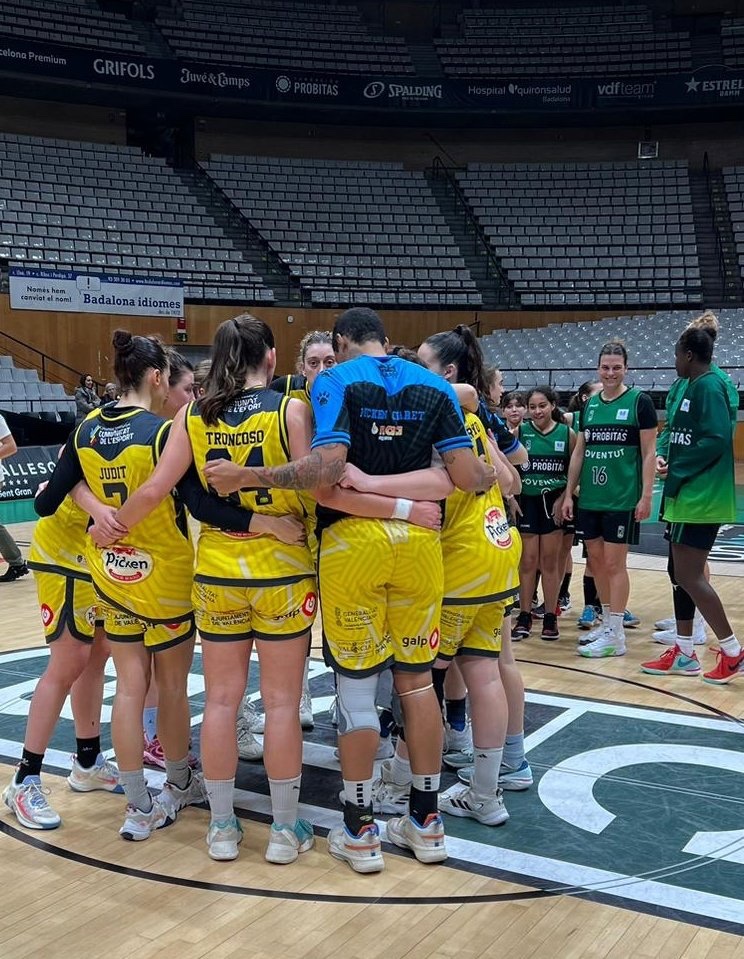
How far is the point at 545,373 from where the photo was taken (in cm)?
A: 1788

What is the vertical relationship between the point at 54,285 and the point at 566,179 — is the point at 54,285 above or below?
below

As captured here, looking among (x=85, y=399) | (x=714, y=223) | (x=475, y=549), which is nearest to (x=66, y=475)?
(x=475, y=549)

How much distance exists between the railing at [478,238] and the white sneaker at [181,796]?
1865 centimetres

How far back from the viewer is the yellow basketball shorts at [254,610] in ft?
10.1

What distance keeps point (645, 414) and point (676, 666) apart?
58.9 inches

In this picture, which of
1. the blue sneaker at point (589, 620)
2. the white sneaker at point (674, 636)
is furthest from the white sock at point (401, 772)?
the blue sneaker at point (589, 620)

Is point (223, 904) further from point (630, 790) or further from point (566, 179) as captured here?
point (566, 179)

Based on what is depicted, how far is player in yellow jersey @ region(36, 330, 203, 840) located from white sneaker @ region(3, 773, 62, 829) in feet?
0.94

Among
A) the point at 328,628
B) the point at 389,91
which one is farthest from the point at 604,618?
the point at 389,91

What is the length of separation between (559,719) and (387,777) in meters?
1.22

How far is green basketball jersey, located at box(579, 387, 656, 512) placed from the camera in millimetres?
5844

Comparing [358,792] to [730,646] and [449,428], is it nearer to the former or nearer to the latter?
[449,428]

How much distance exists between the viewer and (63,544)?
142 inches

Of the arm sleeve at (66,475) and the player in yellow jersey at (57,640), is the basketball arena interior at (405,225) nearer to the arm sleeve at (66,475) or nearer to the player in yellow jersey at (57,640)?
the player in yellow jersey at (57,640)
